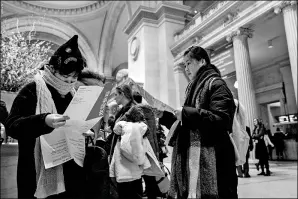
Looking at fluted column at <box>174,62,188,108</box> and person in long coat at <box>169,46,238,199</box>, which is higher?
fluted column at <box>174,62,188,108</box>

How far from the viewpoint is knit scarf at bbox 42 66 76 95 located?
142cm

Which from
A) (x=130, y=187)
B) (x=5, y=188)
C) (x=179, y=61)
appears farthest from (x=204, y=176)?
(x=179, y=61)

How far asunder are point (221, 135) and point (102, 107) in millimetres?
856

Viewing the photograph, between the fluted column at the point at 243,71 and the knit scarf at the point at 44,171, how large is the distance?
7.31 metres

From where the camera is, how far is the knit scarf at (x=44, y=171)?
1.31 meters

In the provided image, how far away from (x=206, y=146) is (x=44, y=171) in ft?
3.35

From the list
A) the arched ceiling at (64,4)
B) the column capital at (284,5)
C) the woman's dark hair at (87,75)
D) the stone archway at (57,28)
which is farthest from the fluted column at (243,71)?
the arched ceiling at (64,4)

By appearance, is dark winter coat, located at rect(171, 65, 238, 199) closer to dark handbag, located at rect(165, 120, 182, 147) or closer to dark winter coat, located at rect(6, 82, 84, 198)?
dark handbag, located at rect(165, 120, 182, 147)

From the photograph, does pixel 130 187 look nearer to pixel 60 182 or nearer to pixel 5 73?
pixel 60 182

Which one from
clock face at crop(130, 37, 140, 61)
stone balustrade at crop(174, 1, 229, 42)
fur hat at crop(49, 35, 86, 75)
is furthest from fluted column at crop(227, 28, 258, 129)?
fur hat at crop(49, 35, 86, 75)

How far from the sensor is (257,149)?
570 centimetres

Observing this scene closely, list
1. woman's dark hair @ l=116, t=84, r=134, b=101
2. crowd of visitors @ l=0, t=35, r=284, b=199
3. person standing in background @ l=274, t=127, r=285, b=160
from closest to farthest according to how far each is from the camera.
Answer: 1. crowd of visitors @ l=0, t=35, r=284, b=199
2. woman's dark hair @ l=116, t=84, r=134, b=101
3. person standing in background @ l=274, t=127, r=285, b=160

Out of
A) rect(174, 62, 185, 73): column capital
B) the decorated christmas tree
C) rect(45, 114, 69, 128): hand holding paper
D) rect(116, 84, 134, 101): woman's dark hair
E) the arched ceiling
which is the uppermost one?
the arched ceiling

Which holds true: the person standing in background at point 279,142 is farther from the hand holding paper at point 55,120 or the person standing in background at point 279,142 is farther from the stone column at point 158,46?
the hand holding paper at point 55,120
